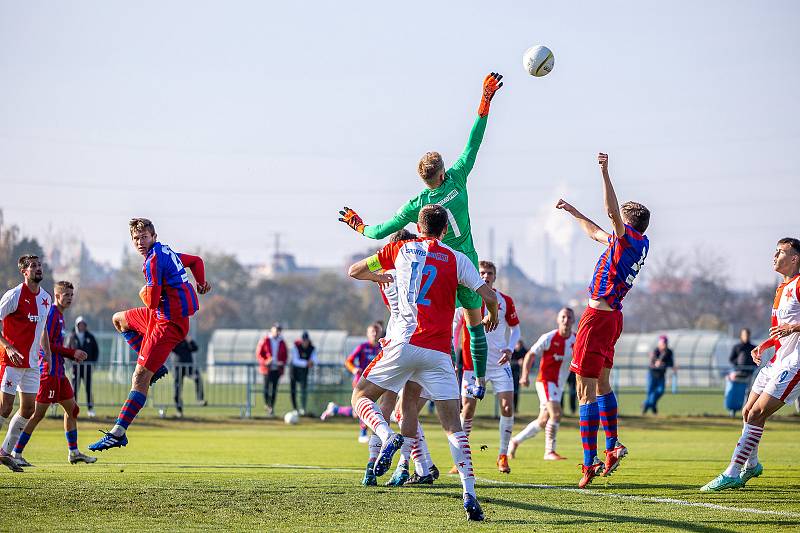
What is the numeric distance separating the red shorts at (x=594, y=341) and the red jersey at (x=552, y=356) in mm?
5549

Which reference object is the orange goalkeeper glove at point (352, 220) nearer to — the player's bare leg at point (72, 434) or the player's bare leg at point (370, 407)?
the player's bare leg at point (370, 407)

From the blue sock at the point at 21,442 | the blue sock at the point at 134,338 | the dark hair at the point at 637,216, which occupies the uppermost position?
the dark hair at the point at 637,216

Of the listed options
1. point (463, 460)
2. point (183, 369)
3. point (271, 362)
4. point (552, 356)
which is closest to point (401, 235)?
point (463, 460)

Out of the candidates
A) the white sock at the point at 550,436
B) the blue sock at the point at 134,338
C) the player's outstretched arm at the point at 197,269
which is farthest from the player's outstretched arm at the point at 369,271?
the white sock at the point at 550,436

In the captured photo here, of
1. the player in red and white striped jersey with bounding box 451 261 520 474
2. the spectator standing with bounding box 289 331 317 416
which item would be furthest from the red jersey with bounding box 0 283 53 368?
the spectator standing with bounding box 289 331 317 416

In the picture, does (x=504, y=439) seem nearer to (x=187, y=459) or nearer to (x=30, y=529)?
(x=187, y=459)

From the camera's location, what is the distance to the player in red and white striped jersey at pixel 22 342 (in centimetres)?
1254

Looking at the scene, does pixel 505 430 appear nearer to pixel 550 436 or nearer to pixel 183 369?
pixel 550 436

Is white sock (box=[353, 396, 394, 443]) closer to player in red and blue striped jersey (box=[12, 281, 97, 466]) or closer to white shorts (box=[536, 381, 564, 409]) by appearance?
player in red and blue striped jersey (box=[12, 281, 97, 466])

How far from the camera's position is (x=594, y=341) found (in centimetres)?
1118

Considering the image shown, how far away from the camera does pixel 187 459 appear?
15.2m

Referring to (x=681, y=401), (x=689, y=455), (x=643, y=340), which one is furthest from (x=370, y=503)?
(x=643, y=340)

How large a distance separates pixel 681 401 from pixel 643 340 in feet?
62.9

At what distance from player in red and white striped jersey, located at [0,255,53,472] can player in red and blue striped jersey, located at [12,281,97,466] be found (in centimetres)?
27
